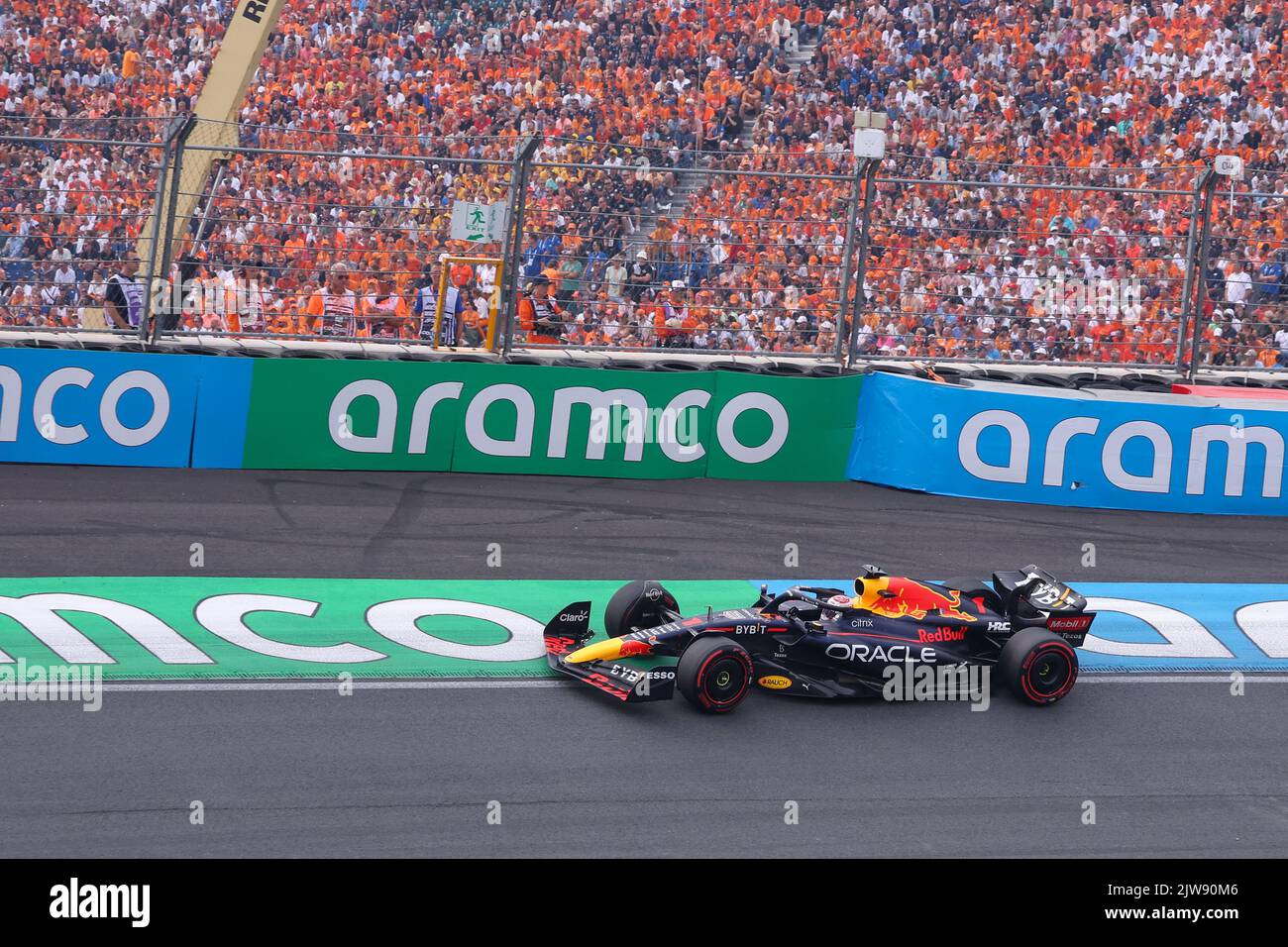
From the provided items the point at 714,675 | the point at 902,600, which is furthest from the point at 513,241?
the point at 714,675

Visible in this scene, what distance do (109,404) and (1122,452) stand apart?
8.97 metres

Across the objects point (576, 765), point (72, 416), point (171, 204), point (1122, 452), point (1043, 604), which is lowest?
point (576, 765)

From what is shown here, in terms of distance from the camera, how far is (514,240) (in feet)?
44.1

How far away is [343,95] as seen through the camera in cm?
2723

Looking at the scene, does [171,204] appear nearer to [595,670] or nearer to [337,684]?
[337,684]

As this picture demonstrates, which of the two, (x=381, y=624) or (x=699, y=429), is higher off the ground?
(x=699, y=429)

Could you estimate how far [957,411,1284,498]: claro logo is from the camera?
1323 cm

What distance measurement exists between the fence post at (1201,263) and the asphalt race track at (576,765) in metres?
5.12

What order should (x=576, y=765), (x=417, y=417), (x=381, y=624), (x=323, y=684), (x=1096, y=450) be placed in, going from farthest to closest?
(x=1096, y=450) → (x=417, y=417) → (x=381, y=624) → (x=323, y=684) → (x=576, y=765)

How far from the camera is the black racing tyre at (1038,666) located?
27.9 feet

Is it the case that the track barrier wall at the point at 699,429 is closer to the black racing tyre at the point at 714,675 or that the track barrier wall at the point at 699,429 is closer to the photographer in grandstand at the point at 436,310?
the photographer in grandstand at the point at 436,310

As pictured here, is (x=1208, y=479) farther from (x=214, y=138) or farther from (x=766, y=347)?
(x=214, y=138)

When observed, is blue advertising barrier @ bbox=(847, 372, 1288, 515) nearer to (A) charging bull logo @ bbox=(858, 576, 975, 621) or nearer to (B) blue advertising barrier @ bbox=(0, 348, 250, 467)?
(A) charging bull logo @ bbox=(858, 576, 975, 621)

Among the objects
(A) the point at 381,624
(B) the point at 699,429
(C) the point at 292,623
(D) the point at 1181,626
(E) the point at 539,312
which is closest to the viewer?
(C) the point at 292,623
